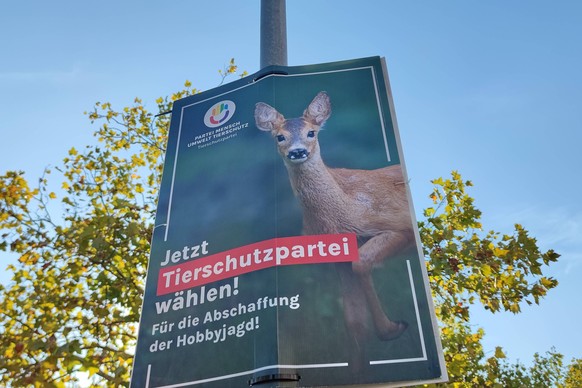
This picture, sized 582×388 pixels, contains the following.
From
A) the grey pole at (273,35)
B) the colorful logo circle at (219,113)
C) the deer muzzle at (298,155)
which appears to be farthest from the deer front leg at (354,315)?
the grey pole at (273,35)

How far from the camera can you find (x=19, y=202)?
9.25 metres

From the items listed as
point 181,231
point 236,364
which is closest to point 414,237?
point 236,364

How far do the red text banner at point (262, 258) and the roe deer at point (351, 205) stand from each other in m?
0.09

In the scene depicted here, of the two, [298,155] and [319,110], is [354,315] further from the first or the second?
[319,110]

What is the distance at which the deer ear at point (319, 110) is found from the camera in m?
5.15

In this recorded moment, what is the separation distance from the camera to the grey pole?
577 cm

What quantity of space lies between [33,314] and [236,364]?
22.0ft

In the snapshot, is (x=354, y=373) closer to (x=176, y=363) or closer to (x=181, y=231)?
(x=176, y=363)

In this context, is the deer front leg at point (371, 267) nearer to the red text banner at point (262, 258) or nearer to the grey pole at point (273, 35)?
the red text banner at point (262, 258)

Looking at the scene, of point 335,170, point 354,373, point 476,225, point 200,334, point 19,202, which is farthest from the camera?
point 19,202

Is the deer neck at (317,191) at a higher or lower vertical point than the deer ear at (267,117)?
lower

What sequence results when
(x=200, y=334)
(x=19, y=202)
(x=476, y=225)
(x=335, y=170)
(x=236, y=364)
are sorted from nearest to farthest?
(x=236, y=364) < (x=200, y=334) < (x=335, y=170) < (x=476, y=225) < (x=19, y=202)

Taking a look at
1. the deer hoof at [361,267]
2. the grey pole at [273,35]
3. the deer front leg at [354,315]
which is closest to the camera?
the deer front leg at [354,315]

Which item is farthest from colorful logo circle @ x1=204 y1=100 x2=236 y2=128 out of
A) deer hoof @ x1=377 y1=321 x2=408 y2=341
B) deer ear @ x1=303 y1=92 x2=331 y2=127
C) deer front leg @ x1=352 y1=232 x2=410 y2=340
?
deer hoof @ x1=377 y1=321 x2=408 y2=341
